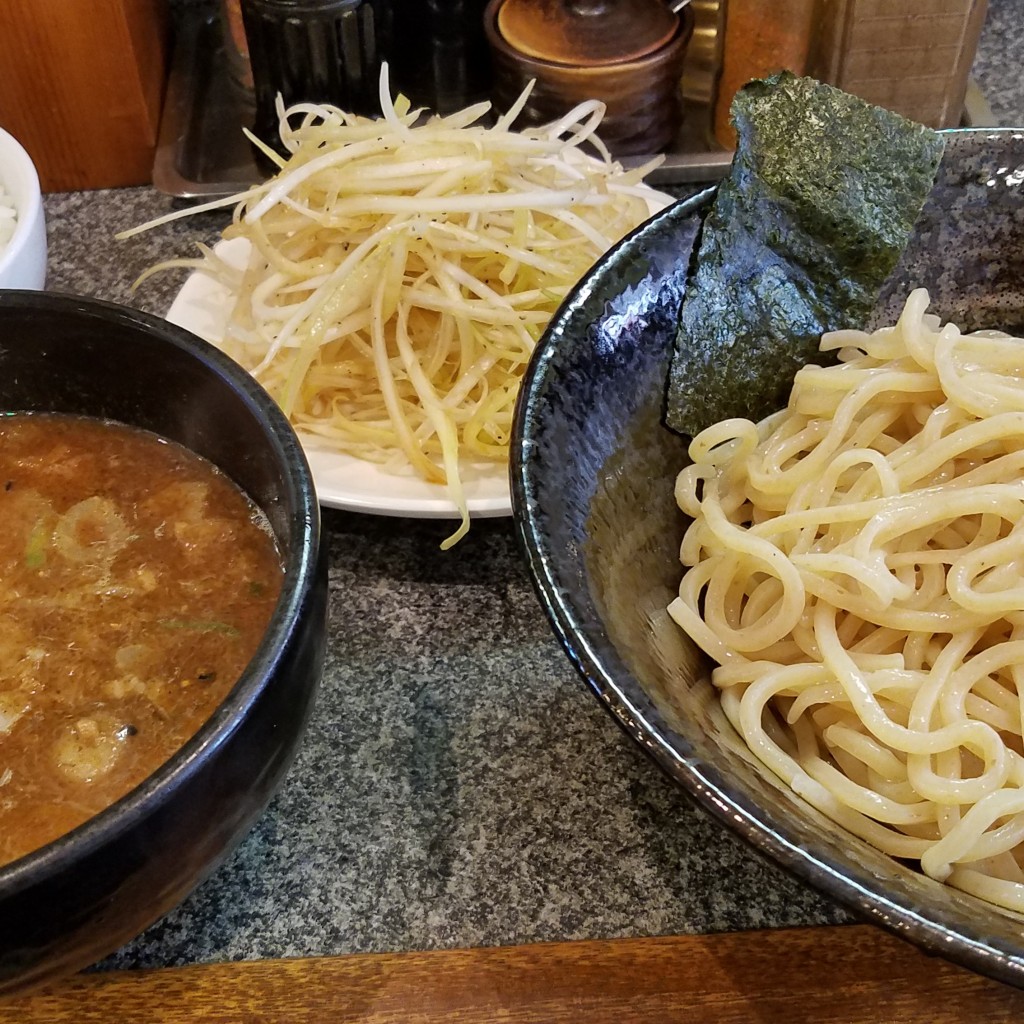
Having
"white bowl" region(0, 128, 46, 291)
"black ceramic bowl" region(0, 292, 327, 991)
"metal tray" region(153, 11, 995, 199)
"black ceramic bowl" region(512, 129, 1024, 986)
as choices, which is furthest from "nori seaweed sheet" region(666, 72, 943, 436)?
"white bowl" region(0, 128, 46, 291)

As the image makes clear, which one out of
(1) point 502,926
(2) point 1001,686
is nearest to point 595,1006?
(1) point 502,926

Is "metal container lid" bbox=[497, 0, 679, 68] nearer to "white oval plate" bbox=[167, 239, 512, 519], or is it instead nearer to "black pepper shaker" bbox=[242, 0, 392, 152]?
"black pepper shaker" bbox=[242, 0, 392, 152]

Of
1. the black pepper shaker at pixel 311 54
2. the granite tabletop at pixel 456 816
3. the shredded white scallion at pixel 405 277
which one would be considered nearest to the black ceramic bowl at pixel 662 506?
the granite tabletop at pixel 456 816

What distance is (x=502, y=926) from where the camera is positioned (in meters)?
0.92

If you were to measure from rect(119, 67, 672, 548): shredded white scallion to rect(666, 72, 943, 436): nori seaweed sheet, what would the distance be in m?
0.34

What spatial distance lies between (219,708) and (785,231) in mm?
757

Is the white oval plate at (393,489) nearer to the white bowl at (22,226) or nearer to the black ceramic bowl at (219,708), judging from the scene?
the black ceramic bowl at (219,708)

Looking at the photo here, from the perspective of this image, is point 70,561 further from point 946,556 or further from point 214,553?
point 946,556

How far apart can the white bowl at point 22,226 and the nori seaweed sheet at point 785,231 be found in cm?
87

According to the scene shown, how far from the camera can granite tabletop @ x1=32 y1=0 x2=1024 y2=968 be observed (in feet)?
3.02

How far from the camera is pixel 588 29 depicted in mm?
1753

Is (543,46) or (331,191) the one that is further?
(543,46)

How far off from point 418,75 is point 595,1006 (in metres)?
1.79

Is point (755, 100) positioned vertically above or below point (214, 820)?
above
